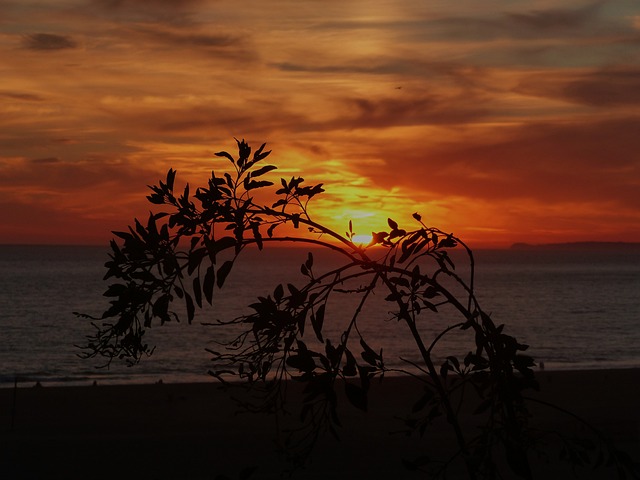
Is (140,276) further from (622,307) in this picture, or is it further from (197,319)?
(622,307)

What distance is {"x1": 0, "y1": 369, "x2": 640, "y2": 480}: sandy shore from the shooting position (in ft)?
46.0

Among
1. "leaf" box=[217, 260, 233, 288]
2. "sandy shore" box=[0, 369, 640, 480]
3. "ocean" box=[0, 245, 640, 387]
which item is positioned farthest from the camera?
"ocean" box=[0, 245, 640, 387]

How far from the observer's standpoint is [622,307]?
9088 centimetres

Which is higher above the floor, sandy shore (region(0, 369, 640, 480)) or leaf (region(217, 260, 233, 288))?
leaf (region(217, 260, 233, 288))

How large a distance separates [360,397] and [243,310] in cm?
8290

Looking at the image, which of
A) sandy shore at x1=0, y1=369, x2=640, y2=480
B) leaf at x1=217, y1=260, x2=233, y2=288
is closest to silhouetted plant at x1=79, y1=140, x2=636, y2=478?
leaf at x1=217, y1=260, x2=233, y2=288

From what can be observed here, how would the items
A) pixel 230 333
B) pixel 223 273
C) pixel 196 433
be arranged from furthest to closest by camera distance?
pixel 230 333 → pixel 196 433 → pixel 223 273

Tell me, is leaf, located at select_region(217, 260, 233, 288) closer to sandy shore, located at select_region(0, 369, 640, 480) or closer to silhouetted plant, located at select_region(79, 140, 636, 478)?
silhouetted plant, located at select_region(79, 140, 636, 478)

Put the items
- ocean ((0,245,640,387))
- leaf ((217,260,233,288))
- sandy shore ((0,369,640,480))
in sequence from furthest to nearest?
ocean ((0,245,640,387))
sandy shore ((0,369,640,480))
leaf ((217,260,233,288))

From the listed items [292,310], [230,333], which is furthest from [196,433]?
[230,333]

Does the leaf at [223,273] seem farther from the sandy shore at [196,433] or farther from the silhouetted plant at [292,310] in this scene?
the sandy shore at [196,433]

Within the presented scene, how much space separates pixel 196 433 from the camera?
55.9ft

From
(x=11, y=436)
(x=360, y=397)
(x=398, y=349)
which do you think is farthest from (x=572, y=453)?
(x=398, y=349)

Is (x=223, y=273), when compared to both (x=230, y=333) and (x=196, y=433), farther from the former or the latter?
(x=230, y=333)
